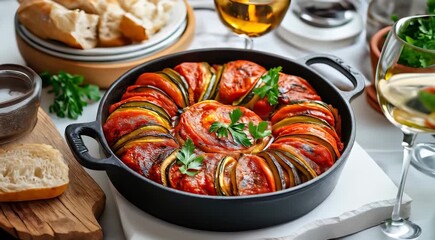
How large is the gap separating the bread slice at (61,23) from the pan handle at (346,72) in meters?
0.68

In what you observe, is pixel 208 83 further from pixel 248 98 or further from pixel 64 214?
pixel 64 214

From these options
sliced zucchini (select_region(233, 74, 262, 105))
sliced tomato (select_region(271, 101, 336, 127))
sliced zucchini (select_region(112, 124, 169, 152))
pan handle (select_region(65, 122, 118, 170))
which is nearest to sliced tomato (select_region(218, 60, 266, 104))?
sliced zucchini (select_region(233, 74, 262, 105))

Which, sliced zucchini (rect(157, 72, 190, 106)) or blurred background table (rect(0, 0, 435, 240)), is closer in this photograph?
blurred background table (rect(0, 0, 435, 240))

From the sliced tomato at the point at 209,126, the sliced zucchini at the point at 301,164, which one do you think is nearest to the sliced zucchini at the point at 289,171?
the sliced zucchini at the point at 301,164

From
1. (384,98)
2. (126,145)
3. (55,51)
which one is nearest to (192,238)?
(126,145)

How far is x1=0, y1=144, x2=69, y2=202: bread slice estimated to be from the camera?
1526 millimetres

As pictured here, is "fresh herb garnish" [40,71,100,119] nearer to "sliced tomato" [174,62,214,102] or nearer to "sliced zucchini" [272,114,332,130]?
"sliced tomato" [174,62,214,102]

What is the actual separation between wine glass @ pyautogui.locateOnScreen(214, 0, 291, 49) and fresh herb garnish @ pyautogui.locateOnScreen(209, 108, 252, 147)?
37cm

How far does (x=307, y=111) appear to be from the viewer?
1723 millimetres

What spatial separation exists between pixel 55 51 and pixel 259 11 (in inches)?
26.5

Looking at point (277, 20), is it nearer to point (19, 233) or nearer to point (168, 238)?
point (168, 238)

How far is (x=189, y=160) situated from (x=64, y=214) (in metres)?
0.32

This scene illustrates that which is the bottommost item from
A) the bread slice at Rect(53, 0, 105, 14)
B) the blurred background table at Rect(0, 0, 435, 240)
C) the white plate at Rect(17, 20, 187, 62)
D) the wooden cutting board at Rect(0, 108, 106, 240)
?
the blurred background table at Rect(0, 0, 435, 240)

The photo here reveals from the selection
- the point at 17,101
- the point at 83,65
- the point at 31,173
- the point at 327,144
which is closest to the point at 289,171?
the point at 327,144
